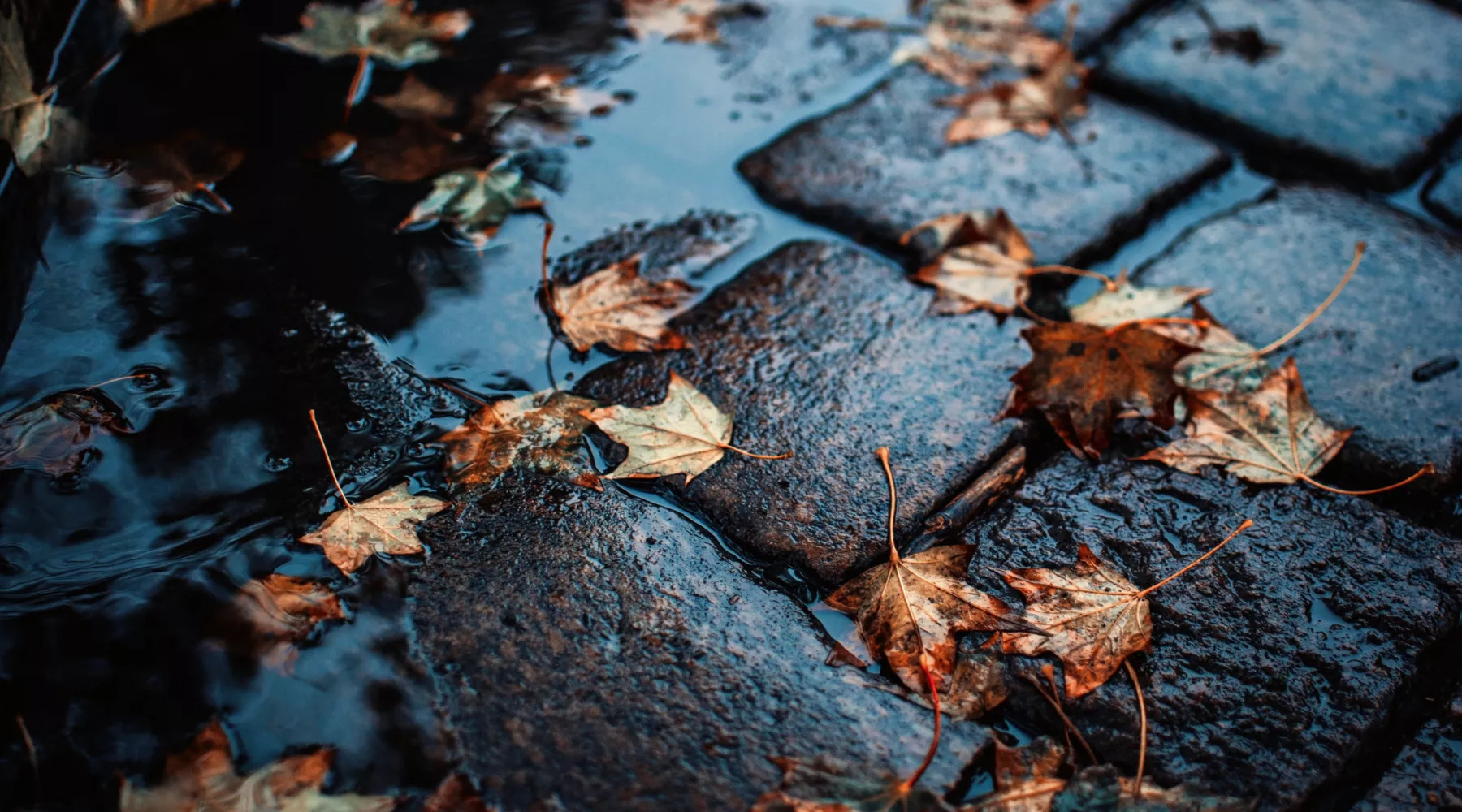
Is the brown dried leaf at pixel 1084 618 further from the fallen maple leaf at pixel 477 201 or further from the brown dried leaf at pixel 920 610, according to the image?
the fallen maple leaf at pixel 477 201

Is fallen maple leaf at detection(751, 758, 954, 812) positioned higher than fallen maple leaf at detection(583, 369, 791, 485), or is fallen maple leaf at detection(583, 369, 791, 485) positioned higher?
fallen maple leaf at detection(583, 369, 791, 485)

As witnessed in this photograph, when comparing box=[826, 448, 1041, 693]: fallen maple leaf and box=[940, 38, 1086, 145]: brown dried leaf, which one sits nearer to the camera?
box=[826, 448, 1041, 693]: fallen maple leaf

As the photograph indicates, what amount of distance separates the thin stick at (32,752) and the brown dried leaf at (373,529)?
1.24 ft

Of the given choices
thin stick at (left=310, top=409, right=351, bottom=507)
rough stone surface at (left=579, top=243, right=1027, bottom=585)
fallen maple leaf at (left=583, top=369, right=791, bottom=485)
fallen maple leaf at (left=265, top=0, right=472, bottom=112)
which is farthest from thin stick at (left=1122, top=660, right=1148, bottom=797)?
fallen maple leaf at (left=265, top=0, right=472, bottom=112)

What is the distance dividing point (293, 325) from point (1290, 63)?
93.6 inches

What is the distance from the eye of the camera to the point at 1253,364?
1.64m

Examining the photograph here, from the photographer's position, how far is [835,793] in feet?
3.61

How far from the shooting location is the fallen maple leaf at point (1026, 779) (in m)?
1.12

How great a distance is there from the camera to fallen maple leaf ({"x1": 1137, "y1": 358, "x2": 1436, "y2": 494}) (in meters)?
1.48

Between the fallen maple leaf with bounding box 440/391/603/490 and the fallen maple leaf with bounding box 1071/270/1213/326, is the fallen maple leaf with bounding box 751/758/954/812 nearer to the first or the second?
the fallen maple leaf with bounding box 440/391/603/490

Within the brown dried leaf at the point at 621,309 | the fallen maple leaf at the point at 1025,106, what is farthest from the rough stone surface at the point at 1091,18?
the brown dried leaf at the point at 621,309

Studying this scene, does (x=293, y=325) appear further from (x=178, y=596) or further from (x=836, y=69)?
(x=836, y=69)

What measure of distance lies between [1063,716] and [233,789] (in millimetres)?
1044

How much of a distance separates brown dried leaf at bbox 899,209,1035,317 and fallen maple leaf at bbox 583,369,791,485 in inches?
20.5
